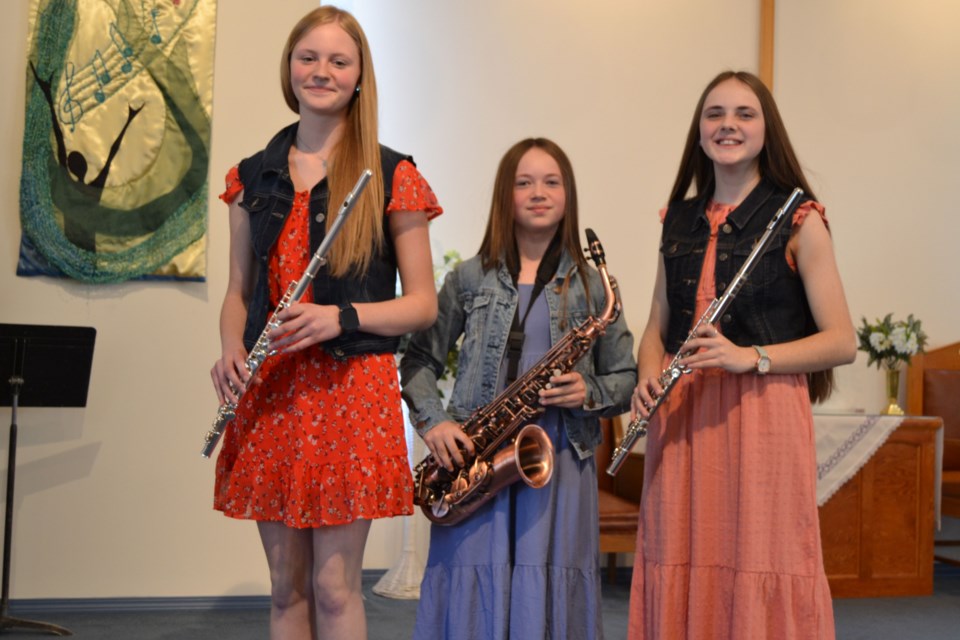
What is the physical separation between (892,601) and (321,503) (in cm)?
391

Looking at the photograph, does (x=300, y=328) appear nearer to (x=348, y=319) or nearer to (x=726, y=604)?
(x=348, y=319)

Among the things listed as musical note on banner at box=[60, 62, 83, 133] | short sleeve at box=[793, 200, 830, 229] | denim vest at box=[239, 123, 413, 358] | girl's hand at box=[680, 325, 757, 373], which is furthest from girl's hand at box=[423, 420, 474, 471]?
musical note on banner at box=[60, 62, 83, 133]

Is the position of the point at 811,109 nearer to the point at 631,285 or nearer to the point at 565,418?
the point at 631,285

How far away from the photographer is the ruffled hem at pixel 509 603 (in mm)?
2516

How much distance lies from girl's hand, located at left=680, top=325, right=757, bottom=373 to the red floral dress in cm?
66

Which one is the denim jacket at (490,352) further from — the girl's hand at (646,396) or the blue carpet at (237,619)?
the blue carpet at (237,619)

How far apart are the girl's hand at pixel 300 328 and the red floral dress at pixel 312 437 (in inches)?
4.9

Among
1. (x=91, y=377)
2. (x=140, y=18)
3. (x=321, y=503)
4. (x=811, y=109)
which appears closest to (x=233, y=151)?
(x=140, y=18)

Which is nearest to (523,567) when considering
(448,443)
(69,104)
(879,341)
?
(448,443)

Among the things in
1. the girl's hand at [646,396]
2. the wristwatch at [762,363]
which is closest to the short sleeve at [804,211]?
the wristwatch at [762,363]

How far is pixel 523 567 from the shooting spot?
255 centimetres

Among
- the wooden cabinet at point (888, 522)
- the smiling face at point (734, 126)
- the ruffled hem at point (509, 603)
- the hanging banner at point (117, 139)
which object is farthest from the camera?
the wooden cabinet at point (888, 522)

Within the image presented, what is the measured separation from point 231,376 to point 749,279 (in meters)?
1.17

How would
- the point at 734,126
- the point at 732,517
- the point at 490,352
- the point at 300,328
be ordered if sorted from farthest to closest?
the point at 490,352, the point at 734,126, the point at 732,517, the point at 300,328
